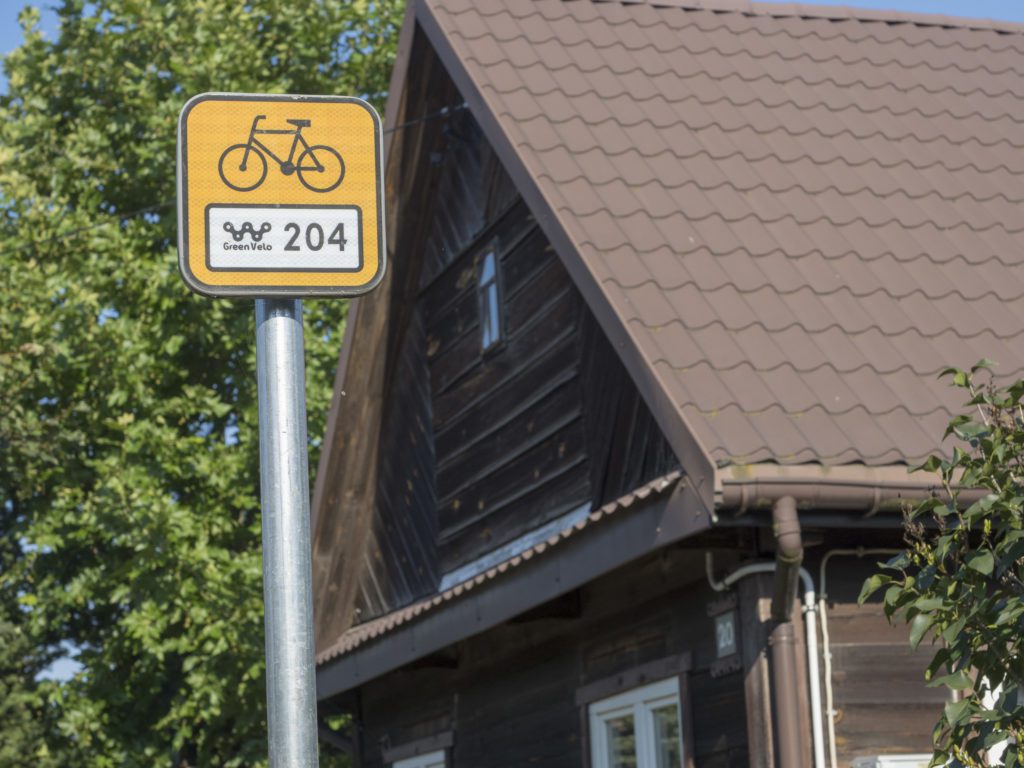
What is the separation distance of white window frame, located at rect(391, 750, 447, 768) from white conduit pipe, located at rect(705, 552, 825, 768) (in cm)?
448

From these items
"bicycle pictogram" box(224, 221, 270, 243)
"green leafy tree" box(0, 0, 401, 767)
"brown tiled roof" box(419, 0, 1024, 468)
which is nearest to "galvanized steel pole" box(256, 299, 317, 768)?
"bicycle pictogram" box(224, 221, 270, 243)

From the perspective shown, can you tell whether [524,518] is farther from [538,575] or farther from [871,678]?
[871,678]

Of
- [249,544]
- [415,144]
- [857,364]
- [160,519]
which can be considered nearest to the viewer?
[857,364]

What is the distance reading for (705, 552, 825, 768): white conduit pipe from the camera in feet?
22.4

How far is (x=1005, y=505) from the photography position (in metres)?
4.30

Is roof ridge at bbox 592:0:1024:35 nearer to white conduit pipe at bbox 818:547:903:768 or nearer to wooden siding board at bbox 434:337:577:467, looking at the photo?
wooden siding board at bbox 434:337:577:467

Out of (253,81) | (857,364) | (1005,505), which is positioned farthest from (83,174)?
(1005,505)

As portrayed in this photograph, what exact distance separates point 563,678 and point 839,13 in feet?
14.7

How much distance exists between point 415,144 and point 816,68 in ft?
9.20

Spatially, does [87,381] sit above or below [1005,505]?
above

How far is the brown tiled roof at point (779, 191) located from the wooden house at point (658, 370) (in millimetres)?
22

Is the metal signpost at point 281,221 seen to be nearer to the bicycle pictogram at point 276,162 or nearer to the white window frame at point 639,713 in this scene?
the bicycle pictogram at point 276,162

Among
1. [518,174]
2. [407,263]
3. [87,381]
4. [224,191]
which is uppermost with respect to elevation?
[87,381]

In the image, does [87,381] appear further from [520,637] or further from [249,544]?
[520,637]
